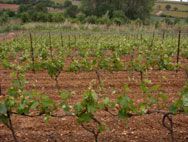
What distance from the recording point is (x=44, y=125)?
6.95m

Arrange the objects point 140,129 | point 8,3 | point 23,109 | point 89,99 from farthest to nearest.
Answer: point 8,3 < point 140,129 < point 23,109 < point 89,99

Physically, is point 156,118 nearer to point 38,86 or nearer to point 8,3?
point 38,86

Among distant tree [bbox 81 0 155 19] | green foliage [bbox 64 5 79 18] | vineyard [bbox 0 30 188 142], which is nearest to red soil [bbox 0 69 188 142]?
vineyard [bbox 0 30 188 142]

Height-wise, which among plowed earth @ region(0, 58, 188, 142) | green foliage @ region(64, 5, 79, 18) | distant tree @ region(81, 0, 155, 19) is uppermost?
plowed earth @ region(0, 58, 188, 142)

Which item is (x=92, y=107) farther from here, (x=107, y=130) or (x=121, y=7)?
(x=121, y=7)

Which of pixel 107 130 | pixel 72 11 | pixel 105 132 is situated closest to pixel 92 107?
pixel 107 130

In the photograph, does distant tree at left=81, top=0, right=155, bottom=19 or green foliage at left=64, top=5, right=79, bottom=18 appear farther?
green foliage at left=64, top=5, right=79, bottom=18

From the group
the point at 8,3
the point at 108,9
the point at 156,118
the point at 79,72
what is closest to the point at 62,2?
the point at 8,3

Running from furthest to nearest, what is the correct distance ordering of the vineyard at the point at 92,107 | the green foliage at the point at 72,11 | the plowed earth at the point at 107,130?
the green foliage at the point at 72,11 < the plowed earth at the point at 107,130 < the vineyard at the point at 92,107

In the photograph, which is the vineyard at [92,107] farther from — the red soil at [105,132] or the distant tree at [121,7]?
the distant tree at [121,7]

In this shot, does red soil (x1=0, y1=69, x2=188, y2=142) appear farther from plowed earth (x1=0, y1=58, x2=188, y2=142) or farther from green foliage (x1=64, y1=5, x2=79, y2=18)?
green foliage (x1=64, y1=5, x2=79, y2=18)

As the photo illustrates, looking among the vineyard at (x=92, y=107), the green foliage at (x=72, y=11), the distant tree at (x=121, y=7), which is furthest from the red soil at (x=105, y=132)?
the green foliage at (x=72, y=11)

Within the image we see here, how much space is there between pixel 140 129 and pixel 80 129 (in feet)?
3.27

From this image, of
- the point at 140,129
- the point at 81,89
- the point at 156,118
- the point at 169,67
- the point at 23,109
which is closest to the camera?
the point at 23,109
